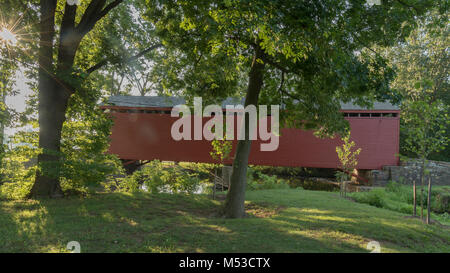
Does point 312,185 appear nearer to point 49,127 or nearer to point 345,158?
point 345,158

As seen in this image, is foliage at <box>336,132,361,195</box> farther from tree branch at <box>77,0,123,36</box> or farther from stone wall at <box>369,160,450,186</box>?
tree branch at <box>77,0,123,36</box>

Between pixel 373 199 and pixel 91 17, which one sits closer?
pixel 91 17

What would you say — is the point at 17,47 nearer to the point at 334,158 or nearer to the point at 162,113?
the point at 162,113

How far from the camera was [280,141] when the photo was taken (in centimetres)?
1322

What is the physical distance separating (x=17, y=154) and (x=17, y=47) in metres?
2.47

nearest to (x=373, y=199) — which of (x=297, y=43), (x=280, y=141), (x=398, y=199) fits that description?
(x=398, y=199)

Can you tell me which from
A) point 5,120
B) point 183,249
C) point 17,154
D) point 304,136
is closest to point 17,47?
point 5,120

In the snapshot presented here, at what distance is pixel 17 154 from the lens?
247 inches

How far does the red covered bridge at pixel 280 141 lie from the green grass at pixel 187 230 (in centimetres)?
647

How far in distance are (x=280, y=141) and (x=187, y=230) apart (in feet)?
31.3

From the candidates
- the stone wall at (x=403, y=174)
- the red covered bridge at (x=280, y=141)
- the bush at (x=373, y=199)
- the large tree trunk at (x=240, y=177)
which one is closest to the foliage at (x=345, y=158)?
the bush at (x=373, y=199)

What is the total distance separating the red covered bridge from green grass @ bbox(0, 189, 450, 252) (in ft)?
21.2

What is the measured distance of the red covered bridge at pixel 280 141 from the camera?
1241 centimetres

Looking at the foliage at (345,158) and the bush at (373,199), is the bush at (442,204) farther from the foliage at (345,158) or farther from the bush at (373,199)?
the foliage at (345,158)
